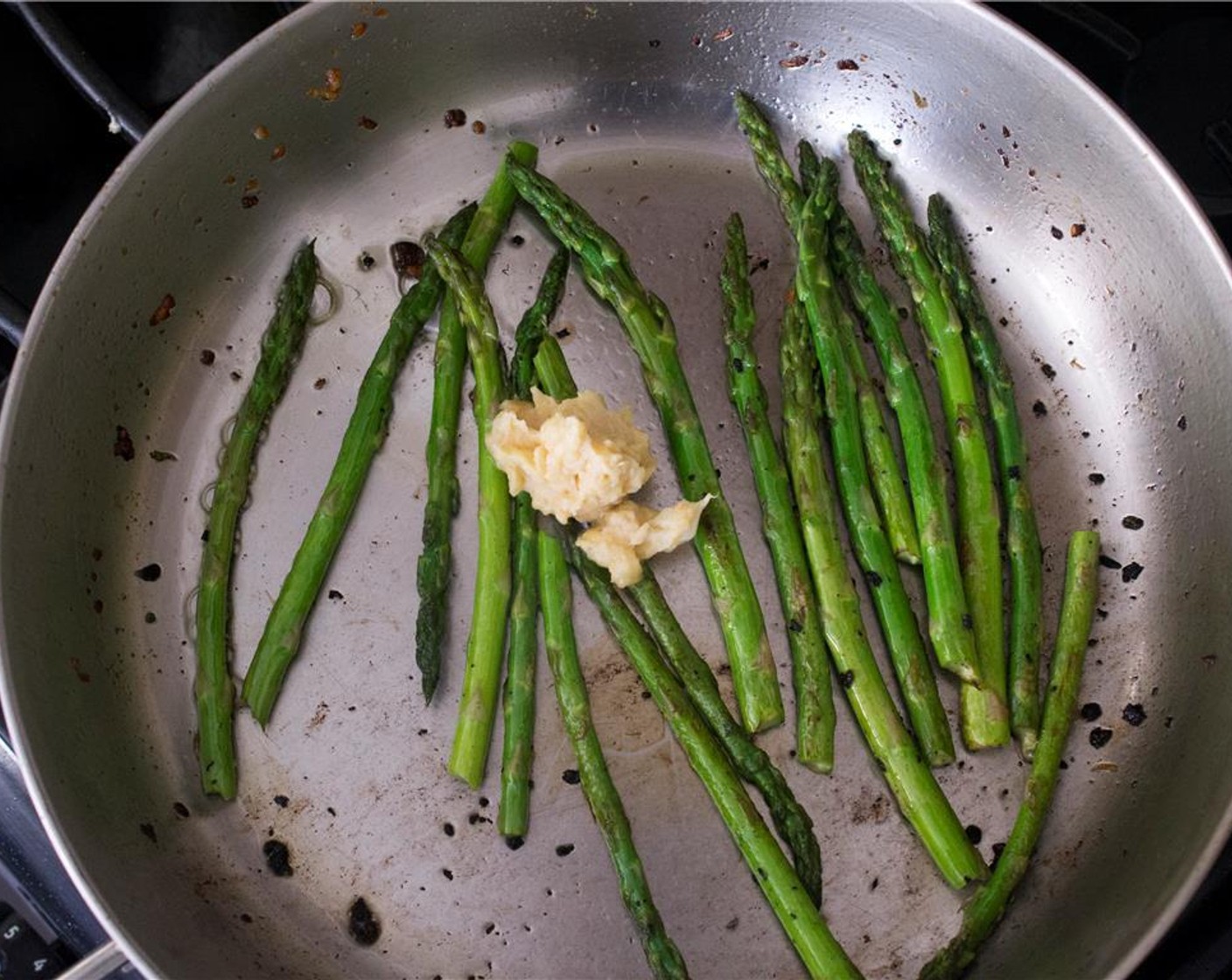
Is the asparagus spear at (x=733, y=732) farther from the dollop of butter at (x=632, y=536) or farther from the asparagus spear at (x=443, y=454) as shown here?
the asparagus spear at (x=443, y=454)

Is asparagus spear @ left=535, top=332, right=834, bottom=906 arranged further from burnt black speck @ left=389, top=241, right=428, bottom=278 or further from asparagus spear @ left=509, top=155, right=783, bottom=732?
burnt black speck @ left=389, top=241, right=428, bottom=278

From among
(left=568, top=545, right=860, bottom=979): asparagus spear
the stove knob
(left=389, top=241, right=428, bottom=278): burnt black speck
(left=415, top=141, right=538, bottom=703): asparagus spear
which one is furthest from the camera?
(left=389, top=241, right=428, bottom=278): burnt black speck

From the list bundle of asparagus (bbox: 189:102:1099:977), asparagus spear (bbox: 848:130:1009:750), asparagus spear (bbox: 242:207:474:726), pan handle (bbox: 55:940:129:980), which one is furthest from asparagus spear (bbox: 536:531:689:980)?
pan handle (bbox: 55:940:129:980)

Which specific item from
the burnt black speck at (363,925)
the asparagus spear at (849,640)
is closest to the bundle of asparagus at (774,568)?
the asparagus spear at (849,640)

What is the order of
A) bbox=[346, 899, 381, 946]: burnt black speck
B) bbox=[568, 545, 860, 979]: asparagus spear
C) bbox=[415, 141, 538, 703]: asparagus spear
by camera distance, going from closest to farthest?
bbox=[568, 545, 860, 979]: asparagus spear, bbox=[346, 899, 381, 946]: burnt black speck, bbox=[415, 141, 538, 703]: asparagus spear

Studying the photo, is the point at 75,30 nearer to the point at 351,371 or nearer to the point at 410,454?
the point at 351,371

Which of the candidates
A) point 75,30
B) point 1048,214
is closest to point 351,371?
point 75,30
